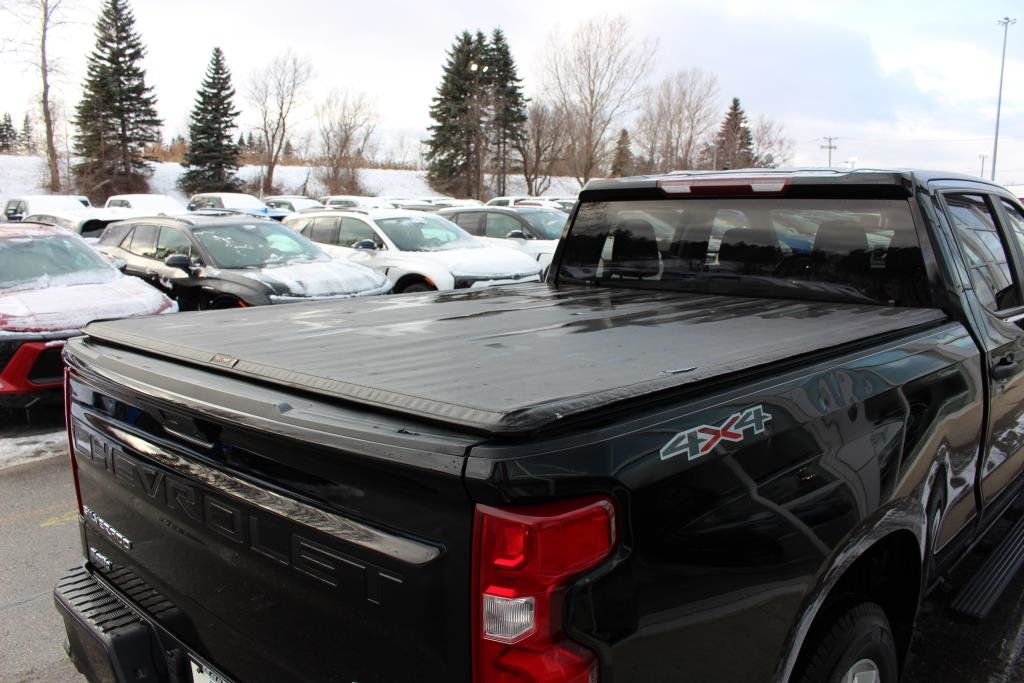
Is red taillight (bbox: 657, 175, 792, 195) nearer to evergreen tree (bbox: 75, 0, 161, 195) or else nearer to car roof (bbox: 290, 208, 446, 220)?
car roof (bbox: 290, 208, 446, 220)

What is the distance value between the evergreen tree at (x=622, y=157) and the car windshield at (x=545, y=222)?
39.6 metres

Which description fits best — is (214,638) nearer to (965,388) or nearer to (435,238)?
(965,388)

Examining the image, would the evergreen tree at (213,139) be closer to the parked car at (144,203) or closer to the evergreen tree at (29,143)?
the evergreen tree at (29,143)

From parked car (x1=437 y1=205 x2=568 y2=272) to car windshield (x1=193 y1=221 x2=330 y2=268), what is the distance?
4986 mm

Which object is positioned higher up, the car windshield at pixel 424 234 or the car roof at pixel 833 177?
the car roof at pixel 833 177

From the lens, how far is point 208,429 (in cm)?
172

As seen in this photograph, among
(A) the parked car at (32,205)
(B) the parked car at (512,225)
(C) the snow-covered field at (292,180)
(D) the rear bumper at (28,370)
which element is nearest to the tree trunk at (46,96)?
(C) the snow-covered field at (292,180)

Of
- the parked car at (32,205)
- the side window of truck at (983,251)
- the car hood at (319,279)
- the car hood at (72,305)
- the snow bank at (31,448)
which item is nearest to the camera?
the side window of truck at (983,251)

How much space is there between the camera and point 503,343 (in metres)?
2.33

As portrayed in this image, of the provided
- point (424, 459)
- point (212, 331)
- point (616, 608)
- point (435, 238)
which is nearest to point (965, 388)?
point (616, 608)

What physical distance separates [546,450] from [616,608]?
32cm

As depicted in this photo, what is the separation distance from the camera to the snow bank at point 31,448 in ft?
18.5

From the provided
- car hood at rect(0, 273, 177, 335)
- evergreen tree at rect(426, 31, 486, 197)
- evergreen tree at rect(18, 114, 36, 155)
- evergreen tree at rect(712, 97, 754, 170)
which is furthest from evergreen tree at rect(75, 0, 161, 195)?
car hood at rect(0, 273, 177, 335)

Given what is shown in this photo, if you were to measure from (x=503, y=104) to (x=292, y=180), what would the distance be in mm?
17810
